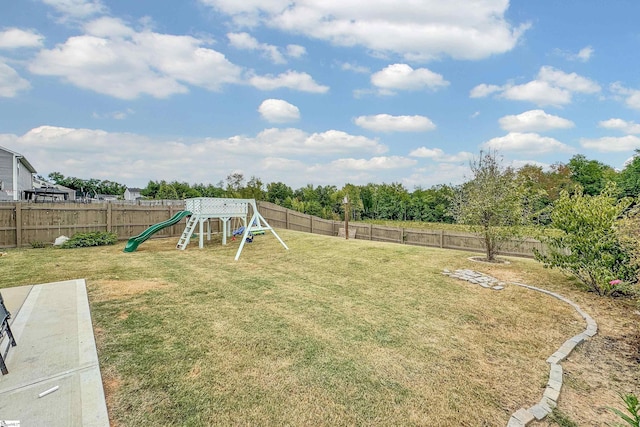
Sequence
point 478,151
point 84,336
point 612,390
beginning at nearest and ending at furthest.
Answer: point 612,390 → point 84,336 → point 478,151

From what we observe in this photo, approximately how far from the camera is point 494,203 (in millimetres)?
7605

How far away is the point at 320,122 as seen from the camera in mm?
18578

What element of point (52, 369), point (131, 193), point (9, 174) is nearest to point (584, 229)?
point (52, 369)

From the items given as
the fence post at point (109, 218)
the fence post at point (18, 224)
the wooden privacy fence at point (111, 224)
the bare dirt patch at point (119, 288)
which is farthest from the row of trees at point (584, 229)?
the fence post at point (18, 224)

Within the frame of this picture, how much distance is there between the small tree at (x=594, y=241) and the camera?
488 cm

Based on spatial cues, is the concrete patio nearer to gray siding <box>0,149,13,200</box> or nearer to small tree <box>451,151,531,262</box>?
small tree <box>451,151,531,262</box>

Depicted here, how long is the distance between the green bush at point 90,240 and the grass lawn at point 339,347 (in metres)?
3.65

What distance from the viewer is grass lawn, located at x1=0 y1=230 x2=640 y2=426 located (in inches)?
86.0

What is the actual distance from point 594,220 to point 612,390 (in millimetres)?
3750

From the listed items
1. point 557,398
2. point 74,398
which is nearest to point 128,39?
point 74,398

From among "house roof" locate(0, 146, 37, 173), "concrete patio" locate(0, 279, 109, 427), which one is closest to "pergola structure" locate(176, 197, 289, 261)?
"concrete patio" locate(0, 279, 109, 427)

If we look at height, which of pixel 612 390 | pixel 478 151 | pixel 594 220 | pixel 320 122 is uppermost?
pixel 320 122

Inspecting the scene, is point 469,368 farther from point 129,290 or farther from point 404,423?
point 129,290

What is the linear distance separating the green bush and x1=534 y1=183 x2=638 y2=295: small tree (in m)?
13.0
